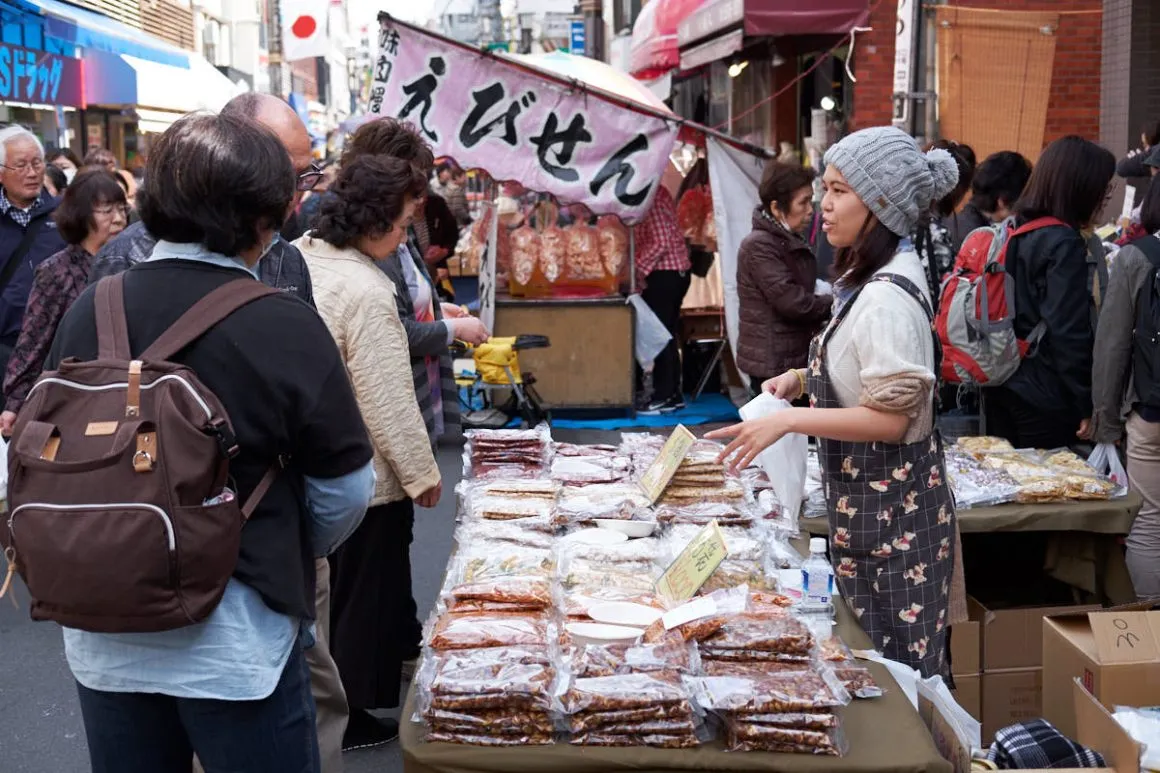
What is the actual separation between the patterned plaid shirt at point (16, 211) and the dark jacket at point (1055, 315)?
5188mm

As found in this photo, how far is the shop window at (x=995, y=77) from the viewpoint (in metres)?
8.94

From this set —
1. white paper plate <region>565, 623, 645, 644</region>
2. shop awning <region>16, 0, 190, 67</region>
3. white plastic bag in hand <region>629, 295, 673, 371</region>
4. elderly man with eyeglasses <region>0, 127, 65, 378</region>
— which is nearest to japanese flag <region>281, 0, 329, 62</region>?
shop awning <region>16, 0, 190, 67</region>

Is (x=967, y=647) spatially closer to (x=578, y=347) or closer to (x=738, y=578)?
(x=738, y=578)

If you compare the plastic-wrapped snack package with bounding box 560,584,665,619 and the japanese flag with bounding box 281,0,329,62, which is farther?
the japanese flag with bounding box 281,0,329,62

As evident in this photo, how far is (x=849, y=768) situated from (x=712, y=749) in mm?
287

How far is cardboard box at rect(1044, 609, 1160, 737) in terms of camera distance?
11.2 feet

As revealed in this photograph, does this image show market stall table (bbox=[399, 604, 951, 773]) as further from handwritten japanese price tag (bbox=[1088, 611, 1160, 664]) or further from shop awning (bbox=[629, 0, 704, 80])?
shop awning (bbox=[629, 0, 704, 80])

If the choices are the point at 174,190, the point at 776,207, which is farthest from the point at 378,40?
the point at 174,190

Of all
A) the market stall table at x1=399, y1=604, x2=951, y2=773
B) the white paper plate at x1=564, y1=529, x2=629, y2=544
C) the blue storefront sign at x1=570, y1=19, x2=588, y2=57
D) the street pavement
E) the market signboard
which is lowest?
the street pavement

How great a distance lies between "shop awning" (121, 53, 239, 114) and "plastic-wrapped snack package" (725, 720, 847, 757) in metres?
17.6


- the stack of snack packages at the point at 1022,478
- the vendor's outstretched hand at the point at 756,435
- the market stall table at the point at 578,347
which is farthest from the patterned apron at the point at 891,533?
the market stall table at the point at 578,347

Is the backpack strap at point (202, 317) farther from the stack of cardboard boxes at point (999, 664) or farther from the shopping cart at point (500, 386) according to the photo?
the shopping cart at point (500, 386)

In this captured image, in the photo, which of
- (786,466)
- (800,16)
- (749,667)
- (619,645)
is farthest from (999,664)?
(800,16)

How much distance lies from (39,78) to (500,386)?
8024 millimetres
